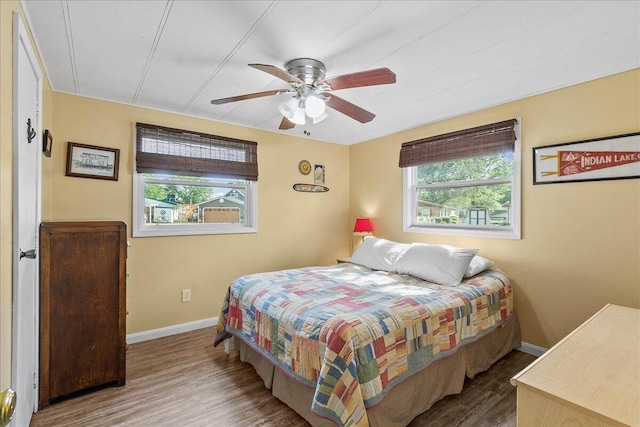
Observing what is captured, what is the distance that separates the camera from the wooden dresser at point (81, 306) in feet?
6.54

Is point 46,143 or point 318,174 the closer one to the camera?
point 46,143

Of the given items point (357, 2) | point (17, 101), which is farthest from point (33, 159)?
point (357, 2)

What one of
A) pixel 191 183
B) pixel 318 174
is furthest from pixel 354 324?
pixel 318 174

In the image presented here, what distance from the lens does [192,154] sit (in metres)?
3.32

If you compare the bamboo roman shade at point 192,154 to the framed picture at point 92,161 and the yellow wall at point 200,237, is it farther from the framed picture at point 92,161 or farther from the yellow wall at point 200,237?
the framed picture at point 92,161

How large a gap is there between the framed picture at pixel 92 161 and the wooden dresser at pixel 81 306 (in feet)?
2.86

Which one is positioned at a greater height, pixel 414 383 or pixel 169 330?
pixel 414 383

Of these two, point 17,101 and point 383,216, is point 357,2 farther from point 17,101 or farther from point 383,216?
point 383,216

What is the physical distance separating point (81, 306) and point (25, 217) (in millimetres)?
780

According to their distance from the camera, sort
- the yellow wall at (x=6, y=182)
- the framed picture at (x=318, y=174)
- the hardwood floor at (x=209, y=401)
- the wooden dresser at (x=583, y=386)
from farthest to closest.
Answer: the framed picture at (x=318, y=174), the hardwood floor at (x=209, y=401), the yellow wall at (x=6, y=182), the wooden dresser at (x=583, y=386)

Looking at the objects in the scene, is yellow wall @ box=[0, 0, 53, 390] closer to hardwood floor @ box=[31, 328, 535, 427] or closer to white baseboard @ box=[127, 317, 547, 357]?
hardwood floor @ box=[31, 328, 535, 427]

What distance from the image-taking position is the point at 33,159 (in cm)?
185

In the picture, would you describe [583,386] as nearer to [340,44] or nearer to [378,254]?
[340,44]

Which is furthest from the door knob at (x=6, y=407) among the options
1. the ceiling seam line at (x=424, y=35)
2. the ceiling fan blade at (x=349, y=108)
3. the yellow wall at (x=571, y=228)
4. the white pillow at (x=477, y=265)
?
the yellow wall at (x=571, y=228)
